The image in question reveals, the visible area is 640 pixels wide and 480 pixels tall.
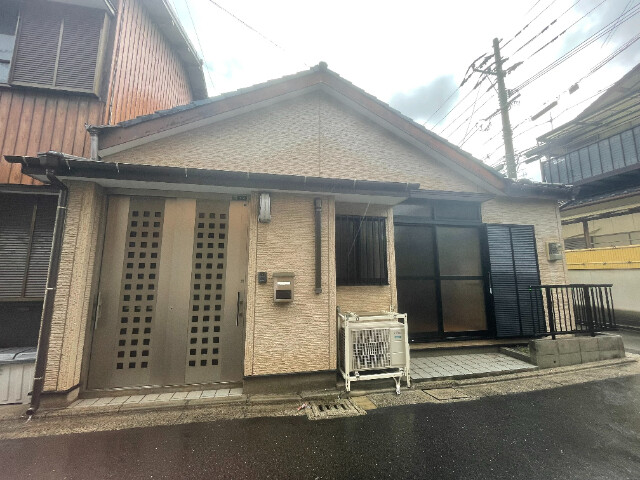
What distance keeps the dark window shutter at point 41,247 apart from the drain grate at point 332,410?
486 centimetres

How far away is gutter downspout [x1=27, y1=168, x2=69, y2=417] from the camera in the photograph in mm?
3518

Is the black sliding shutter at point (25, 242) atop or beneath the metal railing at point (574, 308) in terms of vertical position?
atop

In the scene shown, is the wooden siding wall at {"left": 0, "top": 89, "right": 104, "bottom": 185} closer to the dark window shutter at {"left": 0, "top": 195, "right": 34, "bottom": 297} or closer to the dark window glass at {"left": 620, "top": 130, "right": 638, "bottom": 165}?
the dark window shutter at {"left": 0, "top": 195, "right": 34, "bottom": 297}

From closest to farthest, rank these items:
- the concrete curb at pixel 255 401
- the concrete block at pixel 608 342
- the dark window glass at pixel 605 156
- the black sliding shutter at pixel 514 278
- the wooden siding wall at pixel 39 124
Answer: the concrete curb at pixel 255 401 < the wooden siding wall at pixel 39 124 < the concrete block at pixel 608 342 < the black sliding shutter at pixel 514 278 < the dark window glass at pixel 605 156

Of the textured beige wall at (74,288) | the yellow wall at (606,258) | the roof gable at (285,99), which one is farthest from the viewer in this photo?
the yellow wall at (606,258)

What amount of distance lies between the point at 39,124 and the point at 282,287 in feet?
17.2

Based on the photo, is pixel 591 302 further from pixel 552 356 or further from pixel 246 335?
pixel 246 335

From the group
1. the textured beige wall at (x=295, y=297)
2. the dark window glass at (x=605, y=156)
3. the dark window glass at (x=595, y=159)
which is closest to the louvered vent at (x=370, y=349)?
the textured beige wall at (x=295, y=297)

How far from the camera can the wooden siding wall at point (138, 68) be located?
5.29 m

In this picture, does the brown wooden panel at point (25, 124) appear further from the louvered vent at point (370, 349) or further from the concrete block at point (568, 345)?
the concrete block at point (568, 345)

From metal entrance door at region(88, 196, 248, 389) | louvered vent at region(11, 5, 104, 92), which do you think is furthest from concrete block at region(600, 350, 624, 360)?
louvered vent at region(11, 5, 104, 92)

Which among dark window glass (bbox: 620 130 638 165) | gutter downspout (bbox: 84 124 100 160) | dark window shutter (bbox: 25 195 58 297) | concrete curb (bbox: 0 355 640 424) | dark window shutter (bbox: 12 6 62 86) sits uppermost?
dark window glass (bbox: 620 130 638 165)

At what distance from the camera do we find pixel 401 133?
5.78 meters

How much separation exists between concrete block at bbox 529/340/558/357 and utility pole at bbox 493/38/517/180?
7287 mm
